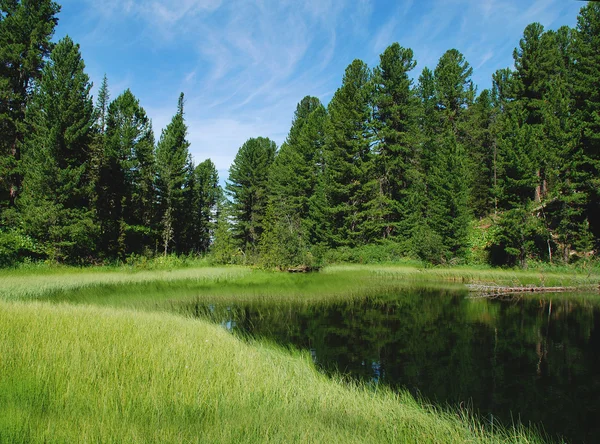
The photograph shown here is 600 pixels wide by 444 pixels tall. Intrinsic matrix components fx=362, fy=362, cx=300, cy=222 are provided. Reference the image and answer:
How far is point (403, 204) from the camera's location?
3984 cm

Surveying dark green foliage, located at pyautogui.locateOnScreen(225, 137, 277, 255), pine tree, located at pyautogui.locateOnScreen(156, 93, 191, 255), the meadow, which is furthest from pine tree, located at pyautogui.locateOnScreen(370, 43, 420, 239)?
the meadow

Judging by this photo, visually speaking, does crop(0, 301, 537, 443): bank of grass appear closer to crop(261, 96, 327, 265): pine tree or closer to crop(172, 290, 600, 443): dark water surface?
crop(172, 290, 600, 443): dark water surface

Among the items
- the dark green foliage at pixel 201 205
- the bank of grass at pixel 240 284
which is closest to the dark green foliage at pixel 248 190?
the dark green foliage at pixel 201 205

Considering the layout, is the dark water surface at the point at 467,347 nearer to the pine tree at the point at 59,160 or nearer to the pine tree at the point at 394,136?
the pine tree at the point at 59,160

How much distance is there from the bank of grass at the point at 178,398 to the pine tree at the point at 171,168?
116 feet

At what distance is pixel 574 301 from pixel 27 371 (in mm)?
21134

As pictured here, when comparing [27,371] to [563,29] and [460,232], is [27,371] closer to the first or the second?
[460,232]

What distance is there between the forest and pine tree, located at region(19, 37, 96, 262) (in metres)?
0.10

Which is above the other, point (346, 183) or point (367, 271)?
point (346, 183)

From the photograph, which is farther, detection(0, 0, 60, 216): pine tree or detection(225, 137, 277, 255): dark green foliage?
detection(225, 137, 277, 255): dark green foliage

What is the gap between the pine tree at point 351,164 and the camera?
3959 centimetres

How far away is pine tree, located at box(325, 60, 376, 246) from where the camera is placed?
39.6m

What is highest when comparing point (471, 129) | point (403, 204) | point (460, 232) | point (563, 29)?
point (563, 29)

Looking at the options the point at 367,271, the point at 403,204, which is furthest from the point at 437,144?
the point at 367,271
